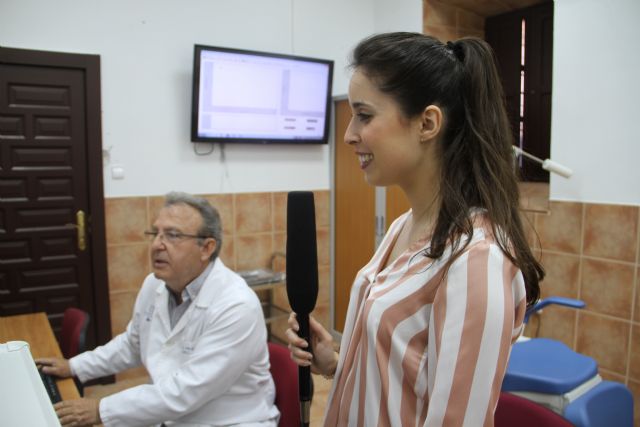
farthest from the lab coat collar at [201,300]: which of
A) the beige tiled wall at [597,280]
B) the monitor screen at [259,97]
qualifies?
the monitor screen at [259,97]

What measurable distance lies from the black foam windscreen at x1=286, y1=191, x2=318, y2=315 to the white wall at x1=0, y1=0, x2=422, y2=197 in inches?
104

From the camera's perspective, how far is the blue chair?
1308mm

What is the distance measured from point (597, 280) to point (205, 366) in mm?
2208

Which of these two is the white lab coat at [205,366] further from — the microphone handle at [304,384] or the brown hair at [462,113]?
the brown hair at [462,113]

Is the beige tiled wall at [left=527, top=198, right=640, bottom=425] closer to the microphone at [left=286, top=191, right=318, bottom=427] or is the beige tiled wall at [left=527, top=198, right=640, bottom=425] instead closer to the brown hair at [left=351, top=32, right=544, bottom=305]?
the brown hair at [left=351, top=32, right=544, bottom=305]

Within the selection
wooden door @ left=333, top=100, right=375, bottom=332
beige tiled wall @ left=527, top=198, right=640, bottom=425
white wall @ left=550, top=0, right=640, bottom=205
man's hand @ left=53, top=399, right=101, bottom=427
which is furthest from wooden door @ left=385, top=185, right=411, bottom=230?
man's hand @ left=53, top=399, right=101, bottom=427

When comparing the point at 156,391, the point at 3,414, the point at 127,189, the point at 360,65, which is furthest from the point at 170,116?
the point at 3,414

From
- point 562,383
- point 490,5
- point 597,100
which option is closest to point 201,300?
point 562,383

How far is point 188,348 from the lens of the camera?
159 cm

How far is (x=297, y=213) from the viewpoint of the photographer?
0.87 m

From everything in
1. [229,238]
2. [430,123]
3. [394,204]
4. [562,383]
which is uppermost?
[430,123]

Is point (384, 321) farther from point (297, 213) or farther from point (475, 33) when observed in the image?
point (475, 33)

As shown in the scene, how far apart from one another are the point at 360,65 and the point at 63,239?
2797mm

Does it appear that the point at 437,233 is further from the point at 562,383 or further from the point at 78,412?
the point at 562,383
